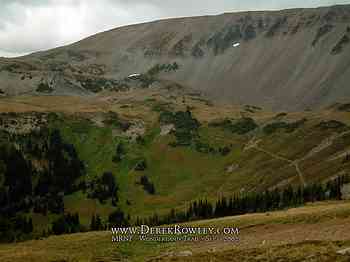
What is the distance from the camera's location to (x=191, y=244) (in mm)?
74250

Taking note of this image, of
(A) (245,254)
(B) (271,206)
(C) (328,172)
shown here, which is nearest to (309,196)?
(B) (271,206)

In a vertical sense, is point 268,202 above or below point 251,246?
above

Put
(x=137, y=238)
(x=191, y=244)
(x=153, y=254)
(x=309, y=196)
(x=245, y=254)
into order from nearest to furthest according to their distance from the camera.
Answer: (x=245, y=254) < (x=153, y=254) < (x=191, y=244) < (x=137, y=238) < (x=309, y=196)

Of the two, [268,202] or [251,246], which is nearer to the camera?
[251,246]

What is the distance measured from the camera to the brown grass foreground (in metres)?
45.3

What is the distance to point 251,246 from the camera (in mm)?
60344

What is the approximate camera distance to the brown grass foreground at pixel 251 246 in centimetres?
4534

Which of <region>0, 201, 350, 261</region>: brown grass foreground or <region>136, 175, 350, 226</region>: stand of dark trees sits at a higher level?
<region>136, 175, 350, 226</region>: stand of dark trees

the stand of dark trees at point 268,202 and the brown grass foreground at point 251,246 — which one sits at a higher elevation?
the stand of dark trees at point 268,202

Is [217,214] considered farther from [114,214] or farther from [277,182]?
[114,214]

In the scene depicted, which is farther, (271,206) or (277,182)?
(277,182)

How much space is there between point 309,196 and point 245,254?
111 metres

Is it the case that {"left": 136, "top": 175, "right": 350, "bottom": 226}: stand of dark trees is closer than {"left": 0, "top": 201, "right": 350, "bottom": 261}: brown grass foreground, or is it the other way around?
{"left": 0, "top": 201, "right": 350, "bottom": 261}: brown grass foreground

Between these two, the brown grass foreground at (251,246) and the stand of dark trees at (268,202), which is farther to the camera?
the stand of dark trees at (268,202)
